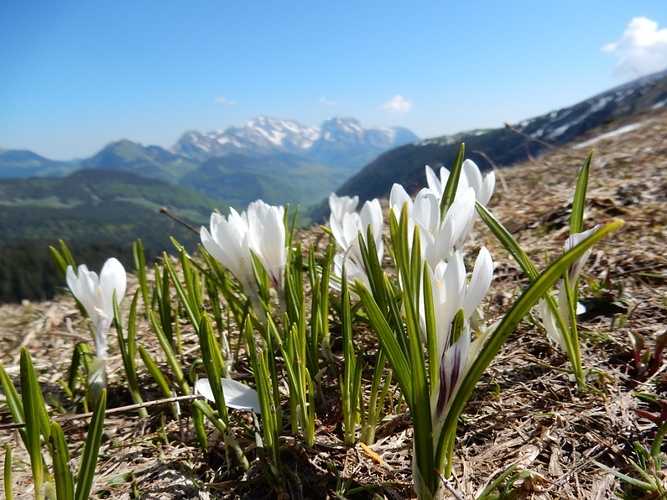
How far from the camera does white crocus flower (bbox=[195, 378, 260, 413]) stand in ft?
2.87

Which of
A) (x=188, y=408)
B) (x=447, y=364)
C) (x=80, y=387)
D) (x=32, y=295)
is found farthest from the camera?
(x=32, y=295)

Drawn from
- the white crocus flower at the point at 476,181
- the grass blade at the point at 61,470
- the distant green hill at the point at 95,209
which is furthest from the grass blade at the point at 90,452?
the distant green hill at the point at 95,209

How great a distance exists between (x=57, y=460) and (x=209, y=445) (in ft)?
1.11

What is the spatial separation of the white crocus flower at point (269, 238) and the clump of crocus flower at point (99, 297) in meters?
0.37

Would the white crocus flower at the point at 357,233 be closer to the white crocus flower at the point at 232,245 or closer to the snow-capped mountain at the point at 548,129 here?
the white crocus flower at the point at 232,245

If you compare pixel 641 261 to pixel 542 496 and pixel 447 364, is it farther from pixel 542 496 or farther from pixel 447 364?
pixel 447 364

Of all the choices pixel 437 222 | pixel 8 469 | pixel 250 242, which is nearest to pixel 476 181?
pixel 437 222

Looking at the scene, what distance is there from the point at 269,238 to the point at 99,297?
1.52 feet

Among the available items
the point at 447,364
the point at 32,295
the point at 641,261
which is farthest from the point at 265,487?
the point at 32,295

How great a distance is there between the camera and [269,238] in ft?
3.70

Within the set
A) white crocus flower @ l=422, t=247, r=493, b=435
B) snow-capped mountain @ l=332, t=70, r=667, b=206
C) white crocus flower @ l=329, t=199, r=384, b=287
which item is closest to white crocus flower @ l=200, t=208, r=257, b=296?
white crocus flower @ l=329, t=199, r=384, b=287

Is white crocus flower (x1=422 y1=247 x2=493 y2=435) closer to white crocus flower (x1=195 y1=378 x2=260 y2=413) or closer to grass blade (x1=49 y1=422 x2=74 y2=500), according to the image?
white crocus flower (x1=195 y1=378 x2=260 y2=413)

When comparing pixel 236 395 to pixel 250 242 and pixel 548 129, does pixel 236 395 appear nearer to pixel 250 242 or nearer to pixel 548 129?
pixel 250 242

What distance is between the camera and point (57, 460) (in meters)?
0.70
